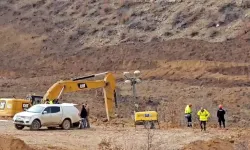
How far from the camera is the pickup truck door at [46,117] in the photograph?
2971 centimetres

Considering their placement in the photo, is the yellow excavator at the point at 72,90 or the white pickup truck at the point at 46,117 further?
the yellow excavator at the point at 72,90

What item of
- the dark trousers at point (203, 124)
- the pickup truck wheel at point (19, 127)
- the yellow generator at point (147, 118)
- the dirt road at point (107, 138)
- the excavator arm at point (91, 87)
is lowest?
the dirt road at point (107, 138)

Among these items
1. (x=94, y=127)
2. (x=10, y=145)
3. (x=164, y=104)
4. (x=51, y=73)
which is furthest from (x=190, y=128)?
(x=51, y=73)

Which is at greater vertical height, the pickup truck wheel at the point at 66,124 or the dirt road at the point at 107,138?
the pickup truck wheel at the point at 66,124

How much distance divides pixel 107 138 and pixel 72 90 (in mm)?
10194

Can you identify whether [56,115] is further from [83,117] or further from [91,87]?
[91,87]

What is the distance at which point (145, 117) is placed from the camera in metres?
31.9

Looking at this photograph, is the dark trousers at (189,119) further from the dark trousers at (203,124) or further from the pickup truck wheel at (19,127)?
the pickup truck wheel at (19,127)

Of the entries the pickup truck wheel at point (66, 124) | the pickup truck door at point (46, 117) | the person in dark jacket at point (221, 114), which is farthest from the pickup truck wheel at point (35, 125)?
the person in dark jacket at point (221, 114)

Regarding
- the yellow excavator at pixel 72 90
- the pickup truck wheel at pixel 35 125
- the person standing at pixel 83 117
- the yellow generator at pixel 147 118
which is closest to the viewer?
the pickup truck wheel at pixel 35 125

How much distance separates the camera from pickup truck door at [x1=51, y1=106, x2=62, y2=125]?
30078 millimetres

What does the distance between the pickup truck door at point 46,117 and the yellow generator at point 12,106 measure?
619 cm

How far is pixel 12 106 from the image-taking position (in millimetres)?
36562

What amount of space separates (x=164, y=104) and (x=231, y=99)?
14.8 ft
